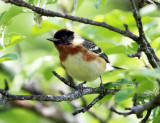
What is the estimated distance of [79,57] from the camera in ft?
12.3

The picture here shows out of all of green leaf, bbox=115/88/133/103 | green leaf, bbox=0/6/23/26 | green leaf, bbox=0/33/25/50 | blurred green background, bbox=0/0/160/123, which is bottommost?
blurred green background, bbox=0/0/160/123

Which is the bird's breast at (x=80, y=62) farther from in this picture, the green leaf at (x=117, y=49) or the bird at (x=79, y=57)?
the green leaf at (x=117, y=49)

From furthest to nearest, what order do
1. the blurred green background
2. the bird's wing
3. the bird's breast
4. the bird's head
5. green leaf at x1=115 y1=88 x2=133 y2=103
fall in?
1. the bird's head
2. the bird's wing
3. the bird's breast
4. the blurred green background
5. green leaf at x1=115 y1=88 x2=133 y2=103

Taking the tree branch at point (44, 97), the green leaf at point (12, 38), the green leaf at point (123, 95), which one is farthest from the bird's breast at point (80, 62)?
the green leaf at point (123, 95)

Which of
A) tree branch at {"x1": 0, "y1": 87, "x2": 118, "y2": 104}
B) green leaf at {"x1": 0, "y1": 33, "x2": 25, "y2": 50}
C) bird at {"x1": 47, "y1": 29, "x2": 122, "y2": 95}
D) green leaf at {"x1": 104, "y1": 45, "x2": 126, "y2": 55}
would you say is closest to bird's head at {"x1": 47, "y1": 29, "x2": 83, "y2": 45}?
bird at {"x1": 47, "y1": 29, "x2": 122, "y2": 95}

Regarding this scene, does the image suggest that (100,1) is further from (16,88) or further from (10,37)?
(16,88)

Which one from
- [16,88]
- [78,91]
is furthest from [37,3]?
[16,88]

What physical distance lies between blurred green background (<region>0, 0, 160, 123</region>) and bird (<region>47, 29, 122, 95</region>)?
0.49ft

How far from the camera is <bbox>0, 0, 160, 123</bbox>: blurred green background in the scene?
102 inches

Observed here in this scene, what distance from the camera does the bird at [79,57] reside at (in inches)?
148

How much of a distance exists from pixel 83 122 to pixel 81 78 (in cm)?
135

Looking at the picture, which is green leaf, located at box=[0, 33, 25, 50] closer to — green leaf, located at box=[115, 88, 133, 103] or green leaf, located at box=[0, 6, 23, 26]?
green leaf, located at box=[0, 6, 23, 26]

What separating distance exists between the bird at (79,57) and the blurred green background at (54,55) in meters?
0.15

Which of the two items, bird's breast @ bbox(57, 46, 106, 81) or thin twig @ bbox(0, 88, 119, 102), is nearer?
thin twig @ bbox(0, 88, 119, 102)
